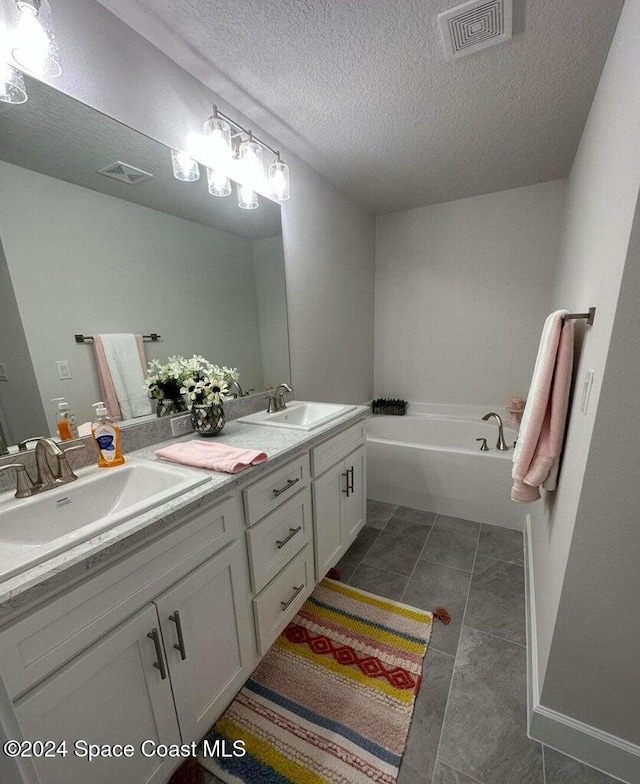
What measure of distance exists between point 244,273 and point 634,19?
1.60 metres

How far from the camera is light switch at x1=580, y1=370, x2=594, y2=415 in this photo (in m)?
0.92

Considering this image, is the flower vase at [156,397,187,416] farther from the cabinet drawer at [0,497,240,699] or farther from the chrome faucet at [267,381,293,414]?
the cabinet drawer at [0,497,240,699]

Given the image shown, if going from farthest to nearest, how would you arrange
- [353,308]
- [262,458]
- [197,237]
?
[353,308], [197,237], [262,458]

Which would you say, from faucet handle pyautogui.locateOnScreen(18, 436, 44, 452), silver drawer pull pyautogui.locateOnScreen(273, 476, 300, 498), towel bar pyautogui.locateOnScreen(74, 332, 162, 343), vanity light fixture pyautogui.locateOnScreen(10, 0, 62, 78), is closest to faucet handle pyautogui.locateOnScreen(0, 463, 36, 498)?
faucet handle pyautogui.locateOnScreen(18, 436, 44, 452)

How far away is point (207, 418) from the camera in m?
1.39

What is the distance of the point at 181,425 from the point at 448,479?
1834mm

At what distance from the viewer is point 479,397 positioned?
299cm

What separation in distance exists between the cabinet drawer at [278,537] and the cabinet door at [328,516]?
2.7 inches

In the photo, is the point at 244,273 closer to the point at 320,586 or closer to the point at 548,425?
the point at 548,425

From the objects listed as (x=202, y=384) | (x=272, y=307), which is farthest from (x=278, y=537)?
(x=272, y=307)

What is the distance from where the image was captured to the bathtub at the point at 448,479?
2.15m

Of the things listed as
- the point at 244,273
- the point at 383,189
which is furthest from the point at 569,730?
the point at 383,189

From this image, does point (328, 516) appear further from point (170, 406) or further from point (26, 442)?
point (26, 442)

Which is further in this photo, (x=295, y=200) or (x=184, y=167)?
(x=295, y=200)
